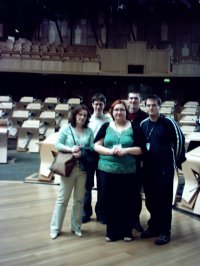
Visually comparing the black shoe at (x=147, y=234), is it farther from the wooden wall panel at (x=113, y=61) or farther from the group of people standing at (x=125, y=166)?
the wooden wall panel at (x=113, y=61)

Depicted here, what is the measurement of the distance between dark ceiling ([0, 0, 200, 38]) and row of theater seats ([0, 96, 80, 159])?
205 inches

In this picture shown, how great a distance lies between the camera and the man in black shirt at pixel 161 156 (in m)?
3.51

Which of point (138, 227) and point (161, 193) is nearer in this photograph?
point (161, 193)

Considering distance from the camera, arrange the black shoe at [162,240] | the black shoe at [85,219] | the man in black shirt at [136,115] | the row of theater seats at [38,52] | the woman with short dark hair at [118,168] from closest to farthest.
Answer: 1. the woman with short dark hair at [118,168]
2. the black shoe at [162,240]
3. the man in black shirt at [136,115]
4. the black shoe at [85,219]
5. the row of theater seats at [38,52]

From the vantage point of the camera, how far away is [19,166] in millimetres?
7262

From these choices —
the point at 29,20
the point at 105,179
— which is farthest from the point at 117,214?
the point at 29,20

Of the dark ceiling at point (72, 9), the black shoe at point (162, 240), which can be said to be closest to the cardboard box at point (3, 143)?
the black shoe at point (162, 240)

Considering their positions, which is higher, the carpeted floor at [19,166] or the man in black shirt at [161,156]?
the man in black shirt at [161,156]

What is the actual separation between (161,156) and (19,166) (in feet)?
14.2

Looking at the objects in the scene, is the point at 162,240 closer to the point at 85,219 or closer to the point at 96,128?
the point at 85,219

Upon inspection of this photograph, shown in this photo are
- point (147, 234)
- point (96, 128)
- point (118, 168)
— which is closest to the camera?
point (118, 168)

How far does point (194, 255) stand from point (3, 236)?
5.74ft

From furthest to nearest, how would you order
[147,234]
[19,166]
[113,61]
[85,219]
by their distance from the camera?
[113,61] → [19,166] → [85,219] → [147,234]

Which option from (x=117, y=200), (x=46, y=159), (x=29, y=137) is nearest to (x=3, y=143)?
(x=29, y=137)
